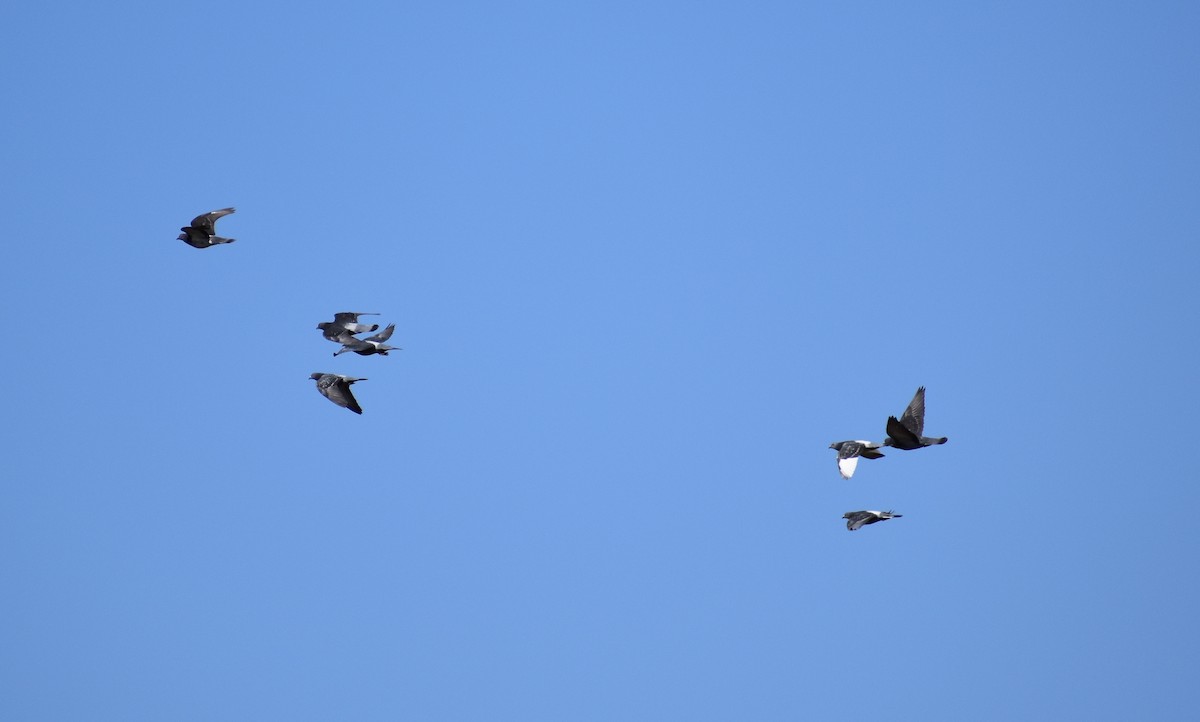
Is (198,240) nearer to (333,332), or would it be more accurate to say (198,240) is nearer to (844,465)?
(333,332)

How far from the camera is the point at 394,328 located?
51.1 meters

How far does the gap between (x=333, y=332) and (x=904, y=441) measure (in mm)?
19276

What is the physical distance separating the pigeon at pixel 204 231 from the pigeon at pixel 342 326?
4.32 meters

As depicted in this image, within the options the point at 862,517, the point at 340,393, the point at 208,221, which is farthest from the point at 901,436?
the point at 208,221

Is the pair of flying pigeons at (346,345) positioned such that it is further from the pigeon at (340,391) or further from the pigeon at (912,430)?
the pigeon at (912,430)

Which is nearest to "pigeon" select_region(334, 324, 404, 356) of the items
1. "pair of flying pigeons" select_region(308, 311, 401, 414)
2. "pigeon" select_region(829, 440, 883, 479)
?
"pair of flying pigeons" select_region(308, 311, 401, 414)

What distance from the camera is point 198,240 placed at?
5075 centimetres

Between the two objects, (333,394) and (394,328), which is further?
(394,328)

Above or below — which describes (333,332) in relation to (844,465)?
above

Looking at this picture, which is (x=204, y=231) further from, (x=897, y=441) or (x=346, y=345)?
(x=897, y=441)

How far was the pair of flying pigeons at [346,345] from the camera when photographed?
4691cm

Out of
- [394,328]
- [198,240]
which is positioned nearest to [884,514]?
[394,328]

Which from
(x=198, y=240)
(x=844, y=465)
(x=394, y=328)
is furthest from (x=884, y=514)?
(x=198, y=240)

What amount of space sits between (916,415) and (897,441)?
917 millimetres
